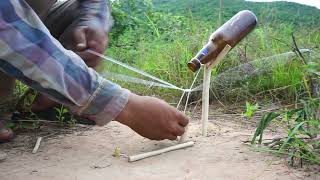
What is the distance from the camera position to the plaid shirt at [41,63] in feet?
3.93

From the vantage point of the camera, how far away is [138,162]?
1.71 m

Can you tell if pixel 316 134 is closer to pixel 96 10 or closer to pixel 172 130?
pixel 172 130

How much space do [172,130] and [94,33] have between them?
2.18 feet

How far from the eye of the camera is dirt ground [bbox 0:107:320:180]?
1572 millimetres

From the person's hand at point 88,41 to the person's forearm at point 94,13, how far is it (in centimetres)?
5

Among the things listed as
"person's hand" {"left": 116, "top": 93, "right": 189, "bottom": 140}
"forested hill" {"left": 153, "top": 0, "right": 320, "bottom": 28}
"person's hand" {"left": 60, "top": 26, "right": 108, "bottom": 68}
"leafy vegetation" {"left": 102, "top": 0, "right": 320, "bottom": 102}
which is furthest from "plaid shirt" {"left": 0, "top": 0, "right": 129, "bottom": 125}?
"forested hill" {"left": 153, "top": 0, "right": 320, "bottom": 28}

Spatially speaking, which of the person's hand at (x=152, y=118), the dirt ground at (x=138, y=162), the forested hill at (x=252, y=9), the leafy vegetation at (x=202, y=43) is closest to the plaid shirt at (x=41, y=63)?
the person's hand at (x=152, y=118)

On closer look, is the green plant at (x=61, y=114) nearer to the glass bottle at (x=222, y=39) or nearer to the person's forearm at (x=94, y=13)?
the person's forearm at (x=94, y=13)

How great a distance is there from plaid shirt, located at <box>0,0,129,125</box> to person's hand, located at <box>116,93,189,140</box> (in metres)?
0.13

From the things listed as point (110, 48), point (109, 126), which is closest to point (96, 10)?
point (109, 126)

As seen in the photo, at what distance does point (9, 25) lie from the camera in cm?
119

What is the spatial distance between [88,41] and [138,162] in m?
0.66

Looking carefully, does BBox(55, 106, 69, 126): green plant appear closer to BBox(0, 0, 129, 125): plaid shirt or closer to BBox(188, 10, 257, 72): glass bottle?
BBox(188, 10, 257, 72): glass bottle

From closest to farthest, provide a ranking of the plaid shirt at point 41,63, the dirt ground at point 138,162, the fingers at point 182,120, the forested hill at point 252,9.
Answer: the plaid shirt at point 41,63, the dirt ground at point 138,162, the fingers at point 182,120, the forested hill at point 252,9
